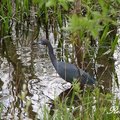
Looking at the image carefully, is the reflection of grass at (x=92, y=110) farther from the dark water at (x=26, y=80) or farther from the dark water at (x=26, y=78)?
the dark water at (x=26, y=80)

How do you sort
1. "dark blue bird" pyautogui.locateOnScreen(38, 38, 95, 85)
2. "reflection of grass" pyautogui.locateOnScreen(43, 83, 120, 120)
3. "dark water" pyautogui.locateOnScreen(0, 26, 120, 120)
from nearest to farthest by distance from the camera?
"reflection of grass" pyautogui.locateOnScreen(43, 83, 120, 120)
"dark water" pyautogui.locateOnScreen(0, 26, 120, 120)
"dark blue bird" pyautogui.locateOnScreen(38, 38, 95, 85)

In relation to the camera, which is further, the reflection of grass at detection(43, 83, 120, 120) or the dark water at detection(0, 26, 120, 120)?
the dark water at detection(0, 26, 120, 120)

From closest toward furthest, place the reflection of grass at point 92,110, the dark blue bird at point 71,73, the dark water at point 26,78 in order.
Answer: the reflection of grass at point 92,110 < the dark water at point 26,78 < the dark blue bird at point 71,73

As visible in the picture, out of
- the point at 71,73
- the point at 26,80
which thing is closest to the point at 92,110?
the point at 71,73

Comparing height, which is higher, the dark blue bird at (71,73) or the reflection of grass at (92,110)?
the dark blue bird at (71,73)

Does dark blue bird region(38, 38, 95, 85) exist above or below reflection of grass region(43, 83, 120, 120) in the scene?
above

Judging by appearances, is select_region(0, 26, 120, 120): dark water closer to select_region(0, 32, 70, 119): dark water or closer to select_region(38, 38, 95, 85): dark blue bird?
select_region(0, 32, 70, 119): dark water

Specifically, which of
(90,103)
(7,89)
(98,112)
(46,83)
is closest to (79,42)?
(46,83)

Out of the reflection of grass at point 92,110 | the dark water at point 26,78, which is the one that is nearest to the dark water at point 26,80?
the dark water at point 26,78

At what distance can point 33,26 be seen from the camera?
7539 mm

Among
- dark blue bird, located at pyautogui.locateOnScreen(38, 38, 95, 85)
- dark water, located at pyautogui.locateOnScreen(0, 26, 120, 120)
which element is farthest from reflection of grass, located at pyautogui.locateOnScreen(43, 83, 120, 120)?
dark blue bird, located at pyautogui.locateOnScreen(38, 38, 95, 85)

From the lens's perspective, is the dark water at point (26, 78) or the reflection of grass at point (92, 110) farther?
the dark water at point (26, 78)

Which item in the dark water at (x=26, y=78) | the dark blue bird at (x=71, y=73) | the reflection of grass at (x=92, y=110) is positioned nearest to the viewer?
the reflection of grass at (x=92, y=110)

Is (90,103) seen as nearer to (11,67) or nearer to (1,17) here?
(11,67)
